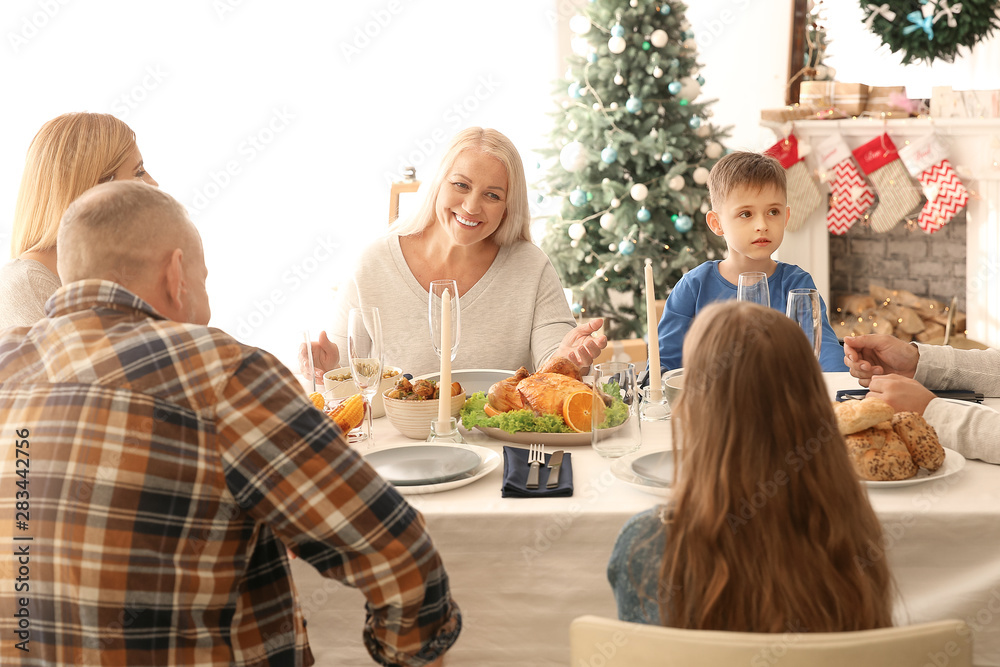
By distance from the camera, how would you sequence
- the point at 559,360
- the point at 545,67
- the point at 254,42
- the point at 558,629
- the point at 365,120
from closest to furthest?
the point at 558,629
the point at 559,360
the point at 254,42
the point at 365,120
the point at 545,67

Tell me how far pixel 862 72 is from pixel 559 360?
169 inches

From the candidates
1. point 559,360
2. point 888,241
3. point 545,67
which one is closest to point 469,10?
point 545,67

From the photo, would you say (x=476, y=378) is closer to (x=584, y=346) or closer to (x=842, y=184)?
(x=584, y=346)

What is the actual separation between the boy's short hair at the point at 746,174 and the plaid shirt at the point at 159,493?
1.81 meters

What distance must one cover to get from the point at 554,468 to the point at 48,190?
132 centimetres

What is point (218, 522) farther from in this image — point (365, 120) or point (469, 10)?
point (469, 10)

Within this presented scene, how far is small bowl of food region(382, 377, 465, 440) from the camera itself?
5.68 feet

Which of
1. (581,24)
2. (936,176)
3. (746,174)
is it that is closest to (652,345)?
(746,174)

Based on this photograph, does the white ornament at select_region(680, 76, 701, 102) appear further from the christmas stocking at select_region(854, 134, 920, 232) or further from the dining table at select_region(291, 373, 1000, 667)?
the dining table at select_region(291, 373, 1000, 667)

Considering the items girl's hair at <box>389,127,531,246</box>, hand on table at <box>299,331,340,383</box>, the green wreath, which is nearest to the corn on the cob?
hand on table at <box>299,331,340,383</box>

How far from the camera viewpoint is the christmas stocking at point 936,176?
467cm

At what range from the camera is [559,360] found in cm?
184

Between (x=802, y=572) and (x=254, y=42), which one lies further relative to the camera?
(x=254, y=42)

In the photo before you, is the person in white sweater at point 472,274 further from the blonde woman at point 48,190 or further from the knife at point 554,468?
the knife at point 554,468
